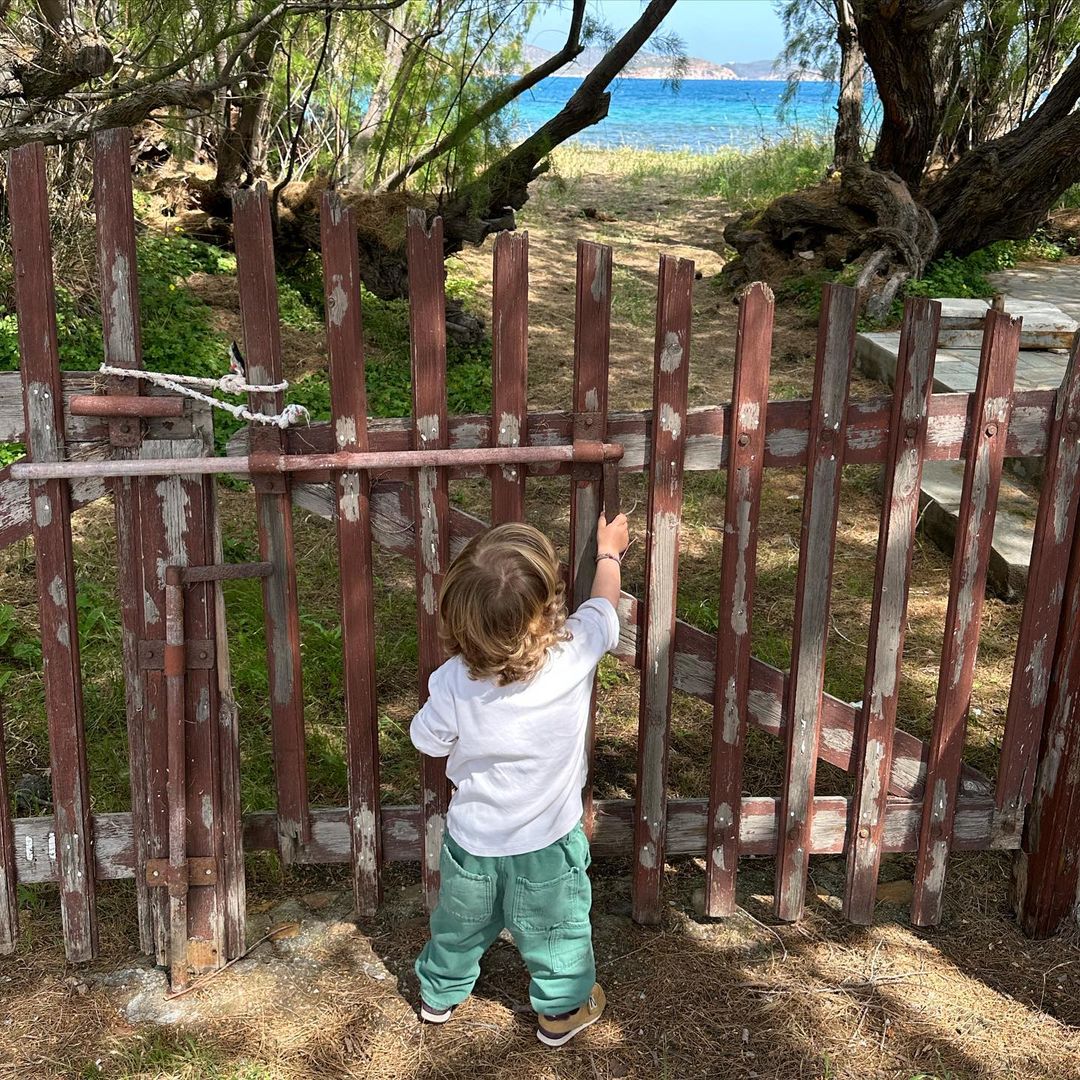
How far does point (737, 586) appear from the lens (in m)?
2.89

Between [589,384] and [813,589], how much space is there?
2.68 ft

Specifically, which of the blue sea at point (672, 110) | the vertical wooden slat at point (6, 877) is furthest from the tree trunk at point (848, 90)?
the blue sea at point (672, 110)

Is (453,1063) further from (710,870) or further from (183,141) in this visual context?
(183,141)

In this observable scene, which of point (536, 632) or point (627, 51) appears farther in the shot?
point (627, 51)

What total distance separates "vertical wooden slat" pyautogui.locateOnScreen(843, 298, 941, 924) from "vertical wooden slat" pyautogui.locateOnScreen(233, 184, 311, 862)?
1.48 m

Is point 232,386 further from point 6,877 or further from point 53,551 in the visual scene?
point 6,877

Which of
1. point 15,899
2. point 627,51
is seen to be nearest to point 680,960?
point 15,899

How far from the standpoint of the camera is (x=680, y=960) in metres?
3.05

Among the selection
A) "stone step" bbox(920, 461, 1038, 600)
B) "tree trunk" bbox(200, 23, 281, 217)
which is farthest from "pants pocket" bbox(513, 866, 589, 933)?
"tree trunk" bbox(200, 23, 281, 217)

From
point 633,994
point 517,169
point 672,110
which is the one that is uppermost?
point 672,110

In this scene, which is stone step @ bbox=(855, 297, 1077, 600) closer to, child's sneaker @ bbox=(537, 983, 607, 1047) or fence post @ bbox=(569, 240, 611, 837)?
fence post @ bbox=(569, 240, 611, 837)

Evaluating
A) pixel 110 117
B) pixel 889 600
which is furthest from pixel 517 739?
pixel 110 117

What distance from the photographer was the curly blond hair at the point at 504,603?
2375mm

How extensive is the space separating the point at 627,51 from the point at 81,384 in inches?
230
